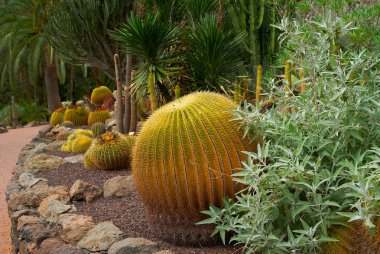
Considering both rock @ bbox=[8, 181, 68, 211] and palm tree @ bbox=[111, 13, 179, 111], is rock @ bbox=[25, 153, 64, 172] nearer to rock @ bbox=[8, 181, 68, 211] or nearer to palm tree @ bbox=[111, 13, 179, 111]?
rock @ bbox=[8, 181, 68, 211]

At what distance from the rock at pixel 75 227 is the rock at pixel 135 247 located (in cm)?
61

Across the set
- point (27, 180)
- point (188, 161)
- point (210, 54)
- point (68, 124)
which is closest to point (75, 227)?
point (188, 161)

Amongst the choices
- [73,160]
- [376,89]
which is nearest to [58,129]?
[73,160]

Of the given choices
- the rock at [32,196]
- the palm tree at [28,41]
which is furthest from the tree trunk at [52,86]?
the rock at [32,196]

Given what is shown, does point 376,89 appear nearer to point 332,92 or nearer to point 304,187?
point 332,92

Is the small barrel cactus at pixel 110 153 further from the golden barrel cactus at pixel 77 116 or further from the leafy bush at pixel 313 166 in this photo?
the golden barrel cactus at pixel 77 116

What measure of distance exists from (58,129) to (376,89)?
8180mm

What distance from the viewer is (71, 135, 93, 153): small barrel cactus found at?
8.25m

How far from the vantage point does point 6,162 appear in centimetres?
1155

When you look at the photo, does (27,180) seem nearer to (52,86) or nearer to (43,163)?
(43,163)

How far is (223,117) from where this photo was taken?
12.4 feet

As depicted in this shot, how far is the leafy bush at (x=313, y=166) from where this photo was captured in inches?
119

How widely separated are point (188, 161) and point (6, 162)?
28.0ft

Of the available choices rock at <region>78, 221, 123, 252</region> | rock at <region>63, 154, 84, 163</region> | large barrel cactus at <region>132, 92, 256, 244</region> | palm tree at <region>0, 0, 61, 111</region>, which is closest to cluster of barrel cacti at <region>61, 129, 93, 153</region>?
rock at <region>63, 154, 84, 163</region>
